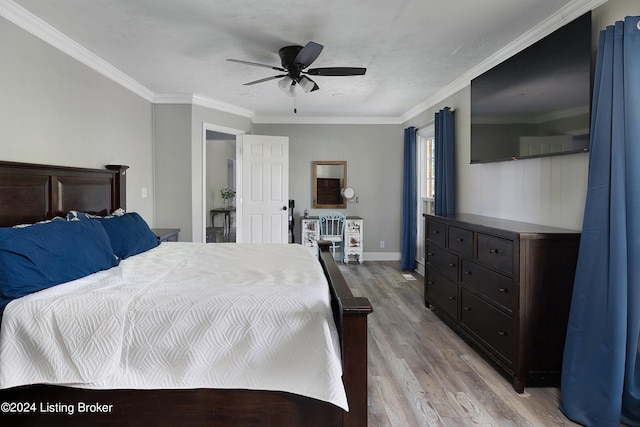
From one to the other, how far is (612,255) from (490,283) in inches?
32.2

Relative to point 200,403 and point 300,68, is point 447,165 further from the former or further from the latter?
point 200,403

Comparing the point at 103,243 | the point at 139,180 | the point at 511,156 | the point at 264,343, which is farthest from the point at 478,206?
the point at 139,180

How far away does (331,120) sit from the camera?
614cm

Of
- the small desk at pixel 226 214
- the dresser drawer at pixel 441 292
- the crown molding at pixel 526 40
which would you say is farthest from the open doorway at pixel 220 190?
the crown molding at pixel 526 40

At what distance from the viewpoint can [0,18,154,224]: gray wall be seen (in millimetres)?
2447

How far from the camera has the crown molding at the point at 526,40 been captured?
2.31 m

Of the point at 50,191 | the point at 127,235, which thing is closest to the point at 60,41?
the point at 50,191

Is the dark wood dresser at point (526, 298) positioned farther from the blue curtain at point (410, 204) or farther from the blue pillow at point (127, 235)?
the blue curtain at point (410, 204)

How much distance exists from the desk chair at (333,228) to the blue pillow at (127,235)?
3.17 metres

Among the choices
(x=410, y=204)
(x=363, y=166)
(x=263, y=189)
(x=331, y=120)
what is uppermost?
(x=331, y=120)

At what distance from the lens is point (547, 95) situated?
249 centimetres

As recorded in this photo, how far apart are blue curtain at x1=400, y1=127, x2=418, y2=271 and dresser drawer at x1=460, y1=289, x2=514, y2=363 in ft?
8.46

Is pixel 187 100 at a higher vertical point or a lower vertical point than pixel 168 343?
higher

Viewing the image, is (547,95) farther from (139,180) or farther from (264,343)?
(139,180)
